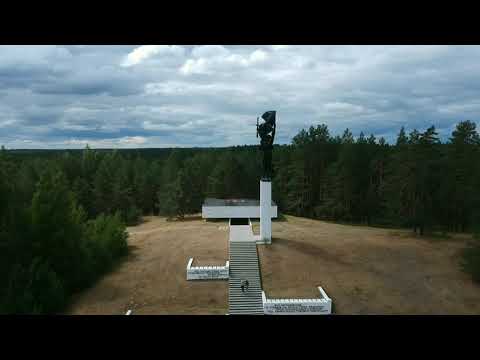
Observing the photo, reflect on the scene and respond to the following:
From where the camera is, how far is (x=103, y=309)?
17.3 metres

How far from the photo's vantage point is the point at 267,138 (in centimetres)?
2566

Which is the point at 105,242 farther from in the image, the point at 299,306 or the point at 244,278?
the point at 299,306

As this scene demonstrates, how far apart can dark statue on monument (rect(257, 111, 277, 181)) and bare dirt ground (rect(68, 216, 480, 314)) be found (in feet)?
18.0

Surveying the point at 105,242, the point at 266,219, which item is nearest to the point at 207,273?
the point at 266,219

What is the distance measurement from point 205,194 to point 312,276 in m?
30.1

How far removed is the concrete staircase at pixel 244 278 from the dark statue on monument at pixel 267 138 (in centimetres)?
535

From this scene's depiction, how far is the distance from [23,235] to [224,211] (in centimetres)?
1919

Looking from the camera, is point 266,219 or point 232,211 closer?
point 266,219

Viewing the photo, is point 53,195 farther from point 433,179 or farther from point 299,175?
point 299,175

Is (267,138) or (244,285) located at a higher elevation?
(267,138)

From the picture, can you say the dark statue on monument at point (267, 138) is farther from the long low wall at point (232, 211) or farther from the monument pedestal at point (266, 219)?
the long low wall at point (232, 211)

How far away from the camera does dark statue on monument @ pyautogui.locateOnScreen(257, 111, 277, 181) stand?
83.4 ft

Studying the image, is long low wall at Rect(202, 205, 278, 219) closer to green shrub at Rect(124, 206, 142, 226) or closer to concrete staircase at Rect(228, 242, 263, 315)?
concrete staircase at Rect(228, 242, 263, 315)
